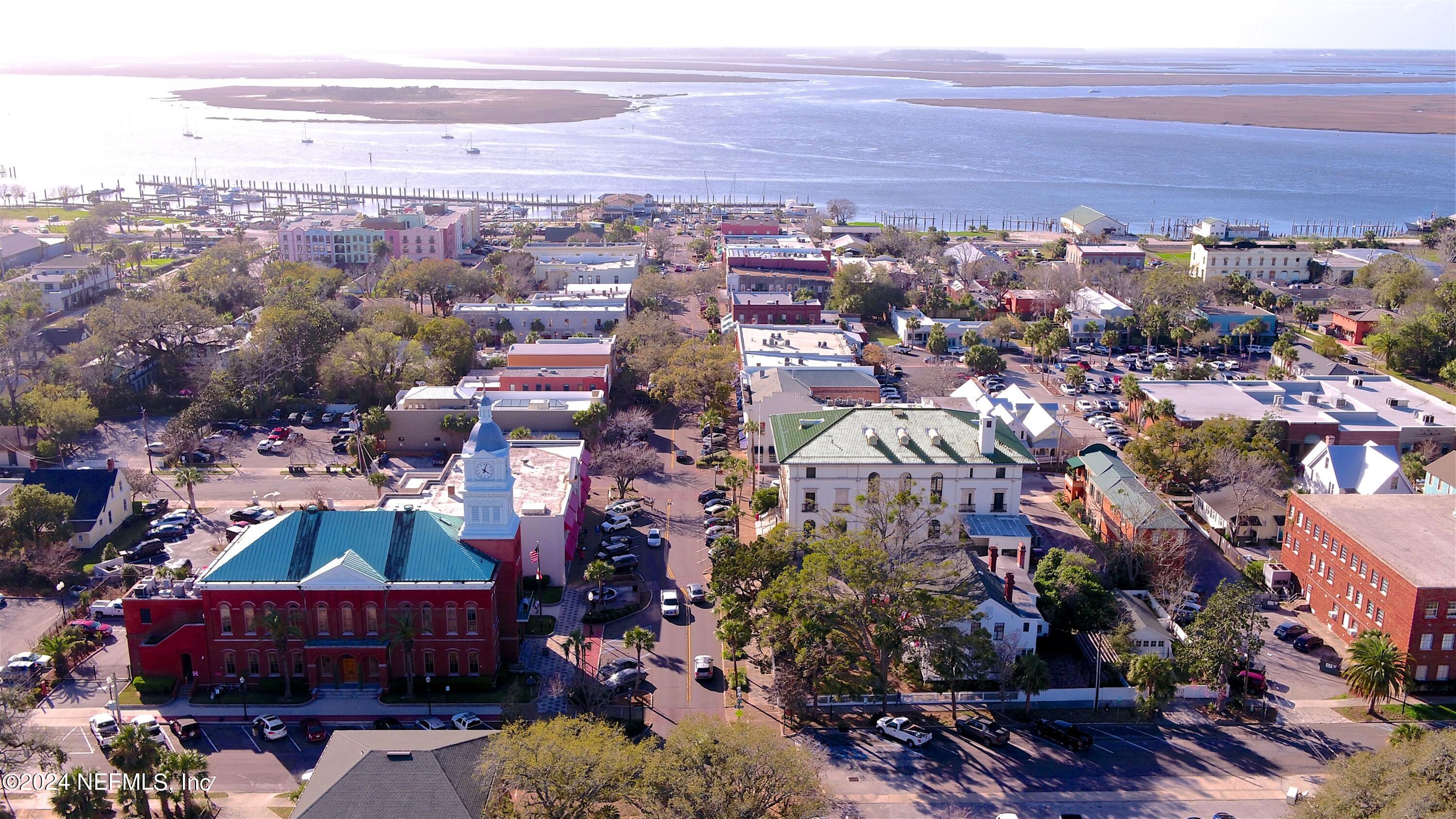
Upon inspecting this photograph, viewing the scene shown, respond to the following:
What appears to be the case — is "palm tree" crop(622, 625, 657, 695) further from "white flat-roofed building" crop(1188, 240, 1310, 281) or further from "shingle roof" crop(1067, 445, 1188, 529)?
"white flat-roofed building" crop(1188, 240, 1310, 281)

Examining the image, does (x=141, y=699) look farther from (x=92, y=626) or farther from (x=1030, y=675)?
(x=1030, y=675)

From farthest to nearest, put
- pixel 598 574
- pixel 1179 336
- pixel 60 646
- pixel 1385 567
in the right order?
pixel 1179 336 < pixel 598 574 < pixel 1385 567 < pixel 60 646

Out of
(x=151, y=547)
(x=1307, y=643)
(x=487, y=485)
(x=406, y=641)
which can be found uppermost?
(x=487, y=485)

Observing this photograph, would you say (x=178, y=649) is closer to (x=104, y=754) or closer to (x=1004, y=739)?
(x=104, y=754)

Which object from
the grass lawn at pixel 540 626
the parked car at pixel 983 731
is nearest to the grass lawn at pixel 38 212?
the grass lawn at pixel 540 626

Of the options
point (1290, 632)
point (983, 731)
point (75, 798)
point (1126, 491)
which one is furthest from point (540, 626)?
point (1290, 632)

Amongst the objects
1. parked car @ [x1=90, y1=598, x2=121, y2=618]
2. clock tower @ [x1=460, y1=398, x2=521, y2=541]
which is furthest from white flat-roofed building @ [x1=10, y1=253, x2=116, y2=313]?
clock tower @ [x1=460, y1=398, x2=521, y2=541]
